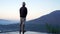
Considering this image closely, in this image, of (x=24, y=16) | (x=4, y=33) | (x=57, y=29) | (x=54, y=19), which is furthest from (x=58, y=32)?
(x=54, y=19)

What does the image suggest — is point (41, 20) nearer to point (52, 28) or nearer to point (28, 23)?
point (28, 23)

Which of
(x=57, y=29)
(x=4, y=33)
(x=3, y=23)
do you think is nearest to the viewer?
(x=57, y=29)

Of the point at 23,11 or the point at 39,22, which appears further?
the point at 39,22

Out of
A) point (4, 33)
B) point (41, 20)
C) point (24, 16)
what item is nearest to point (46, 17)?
point (41, 20)

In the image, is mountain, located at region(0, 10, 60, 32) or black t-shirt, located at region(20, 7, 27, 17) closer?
black t-shirt, located at region(20, 7, 27, 17)

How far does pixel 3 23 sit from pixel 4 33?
426 centimetres

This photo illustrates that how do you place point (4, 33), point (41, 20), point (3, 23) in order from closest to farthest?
point (4, 33), point (3, 23), point (41, 20)

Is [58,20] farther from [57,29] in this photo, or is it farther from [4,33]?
[57,29]

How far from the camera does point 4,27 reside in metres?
19.4

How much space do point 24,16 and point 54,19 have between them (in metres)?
8.28

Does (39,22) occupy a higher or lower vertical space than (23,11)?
higher

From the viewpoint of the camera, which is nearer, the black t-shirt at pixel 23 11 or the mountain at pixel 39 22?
the black t-shirt at pixel 23 11

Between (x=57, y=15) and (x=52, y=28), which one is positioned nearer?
(x=52, y=28)

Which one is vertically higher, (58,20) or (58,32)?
(58,20)
